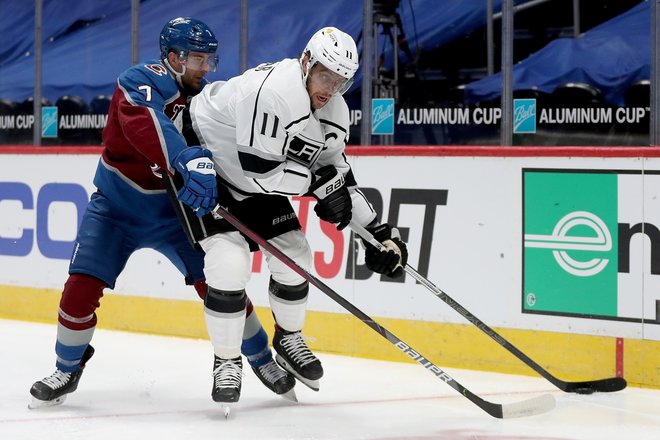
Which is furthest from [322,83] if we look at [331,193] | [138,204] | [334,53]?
[138,204]

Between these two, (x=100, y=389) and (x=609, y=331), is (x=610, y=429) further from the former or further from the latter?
(x=100, y=389)

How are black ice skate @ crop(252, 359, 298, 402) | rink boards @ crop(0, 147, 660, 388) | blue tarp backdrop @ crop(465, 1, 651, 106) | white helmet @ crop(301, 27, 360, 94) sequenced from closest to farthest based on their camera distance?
white helmet @ crop(301, 27, 360, 94), black ice skate @ crop(252, 359, 298, 402), rink boards @ crop(0, 147, 660, 388), blue tarp backdrop @ crop(465, 1, 651, 106)

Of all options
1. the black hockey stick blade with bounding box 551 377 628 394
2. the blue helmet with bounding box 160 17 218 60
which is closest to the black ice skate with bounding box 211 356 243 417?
the blue helmet with bounding box 160 17 218 60

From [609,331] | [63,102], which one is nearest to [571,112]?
[609,331]

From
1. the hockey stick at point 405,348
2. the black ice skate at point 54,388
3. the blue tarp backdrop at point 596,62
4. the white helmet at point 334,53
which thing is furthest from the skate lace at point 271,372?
the blue tarp backdrop at point 596,62

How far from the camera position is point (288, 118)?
305 centimetres

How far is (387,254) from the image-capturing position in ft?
11.0

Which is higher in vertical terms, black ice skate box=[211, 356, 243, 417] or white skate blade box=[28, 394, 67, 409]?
black ice skate box=[211, 356, 243, 417]

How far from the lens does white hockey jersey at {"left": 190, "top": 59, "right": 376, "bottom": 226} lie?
306cm

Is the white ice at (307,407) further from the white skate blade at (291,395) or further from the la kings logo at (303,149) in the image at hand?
the la kings logo at (303,149)

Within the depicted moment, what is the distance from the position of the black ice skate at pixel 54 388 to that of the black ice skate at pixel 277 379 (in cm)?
57

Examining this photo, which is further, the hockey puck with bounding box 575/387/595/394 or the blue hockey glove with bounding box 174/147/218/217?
the hockey puck with bounding box 575/387/595/394

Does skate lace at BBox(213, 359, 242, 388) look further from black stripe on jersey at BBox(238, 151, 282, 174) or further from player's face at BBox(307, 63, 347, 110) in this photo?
player's face at BBox(307, 63, 347, 110)

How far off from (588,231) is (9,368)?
215 centimetres
